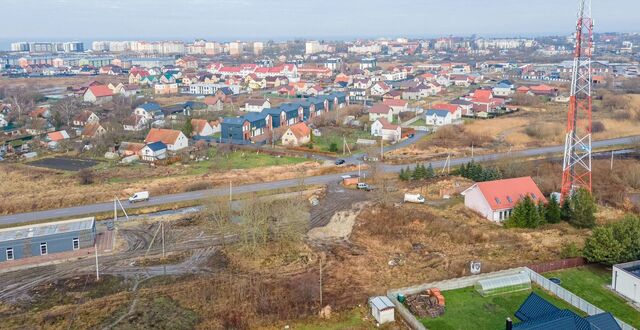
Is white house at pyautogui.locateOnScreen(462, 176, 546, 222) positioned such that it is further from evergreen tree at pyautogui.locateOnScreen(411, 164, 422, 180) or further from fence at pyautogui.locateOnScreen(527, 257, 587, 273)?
fence at pyautogui.locateOnScreen(527, 257, 587, 273)

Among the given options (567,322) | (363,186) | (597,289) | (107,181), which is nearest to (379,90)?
(363,186)

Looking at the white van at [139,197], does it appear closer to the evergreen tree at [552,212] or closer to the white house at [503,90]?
the evergreen tree at [552,212]

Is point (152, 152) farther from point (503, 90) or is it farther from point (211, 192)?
point (503, 90)

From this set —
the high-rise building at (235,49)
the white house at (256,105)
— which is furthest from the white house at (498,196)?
the high-rise building at (235,49)

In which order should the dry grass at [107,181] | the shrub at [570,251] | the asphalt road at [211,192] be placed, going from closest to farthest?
the shrub at [570,251] → the asphalt road at [211,192] → the dry grass at [107,181]

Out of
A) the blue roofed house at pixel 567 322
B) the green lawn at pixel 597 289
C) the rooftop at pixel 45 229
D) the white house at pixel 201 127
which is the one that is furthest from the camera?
the white house at pixel 201 127

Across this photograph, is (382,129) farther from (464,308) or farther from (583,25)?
(464,308)
